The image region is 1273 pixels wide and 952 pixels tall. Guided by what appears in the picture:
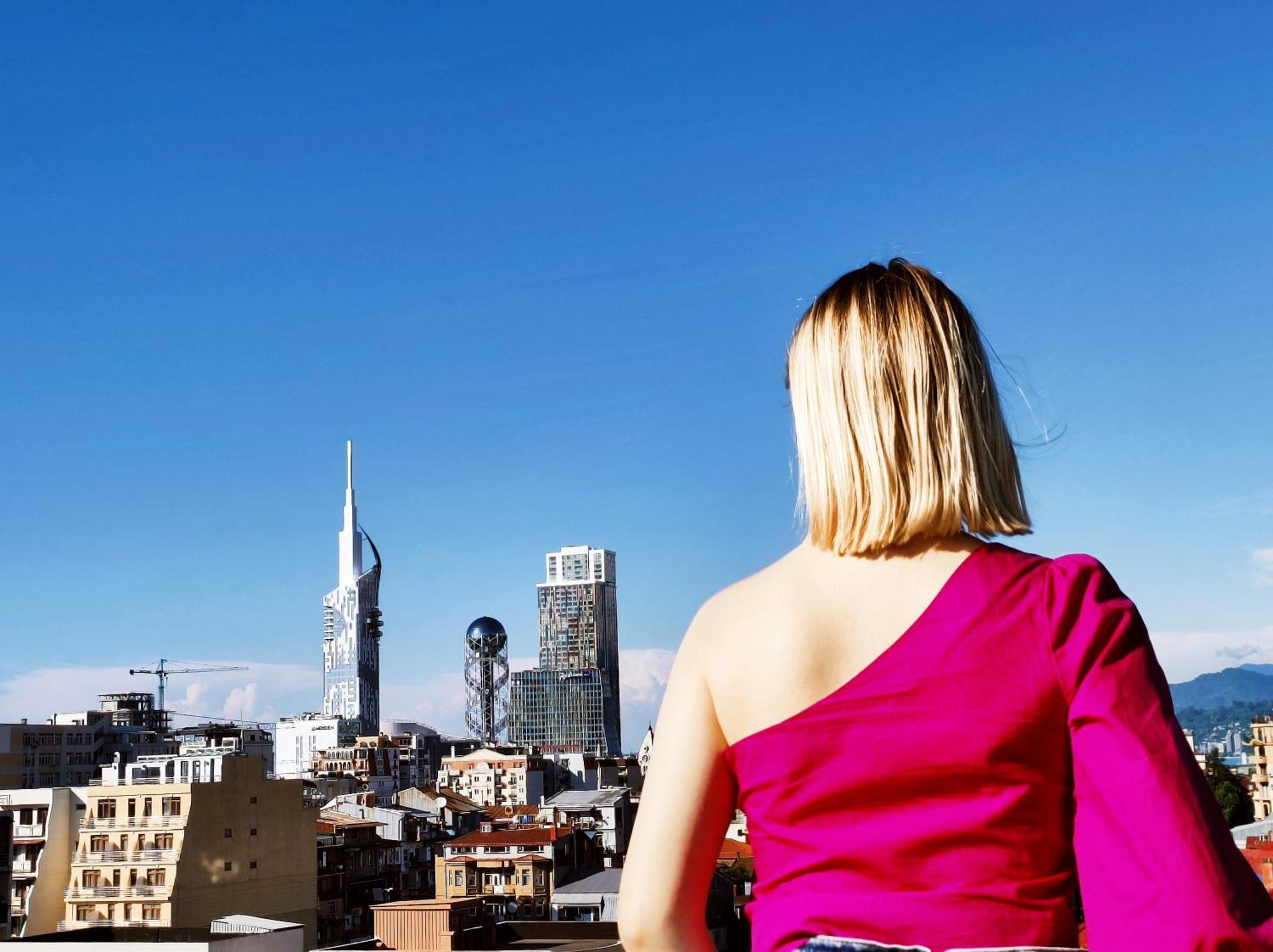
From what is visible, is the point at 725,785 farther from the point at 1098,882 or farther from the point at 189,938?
the point at 189,938

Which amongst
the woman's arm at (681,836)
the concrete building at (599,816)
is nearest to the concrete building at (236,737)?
the concrete building at (599,816)

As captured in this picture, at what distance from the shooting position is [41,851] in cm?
4103

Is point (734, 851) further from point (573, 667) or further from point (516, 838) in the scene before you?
point (573, 667)

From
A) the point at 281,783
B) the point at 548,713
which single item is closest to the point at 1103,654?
the point at 281,783

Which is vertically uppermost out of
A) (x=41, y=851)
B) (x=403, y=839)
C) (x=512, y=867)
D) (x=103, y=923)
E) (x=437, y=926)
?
(x=41, y=851)

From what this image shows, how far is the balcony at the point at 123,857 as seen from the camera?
123 feet

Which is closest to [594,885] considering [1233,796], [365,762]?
[1233,796]

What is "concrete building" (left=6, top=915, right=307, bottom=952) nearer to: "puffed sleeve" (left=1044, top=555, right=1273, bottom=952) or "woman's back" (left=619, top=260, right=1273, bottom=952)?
"woman's back" (left=619, top=260, right=1273, bottom=952)

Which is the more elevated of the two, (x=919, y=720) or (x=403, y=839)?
(x=919, y=720)

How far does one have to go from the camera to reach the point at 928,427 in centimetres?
135

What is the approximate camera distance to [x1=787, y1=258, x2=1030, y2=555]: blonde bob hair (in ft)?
4.41

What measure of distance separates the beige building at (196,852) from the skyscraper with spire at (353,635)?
126379 mm

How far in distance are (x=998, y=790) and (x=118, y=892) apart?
41288 mm

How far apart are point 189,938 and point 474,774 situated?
227ft
